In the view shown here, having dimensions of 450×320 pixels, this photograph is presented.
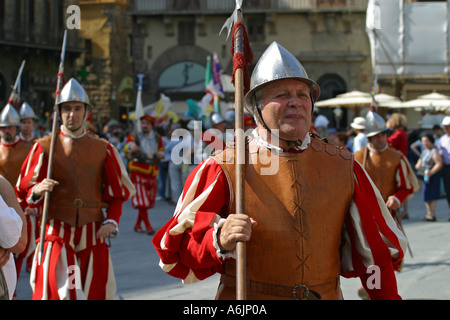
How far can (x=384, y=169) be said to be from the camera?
747 cm

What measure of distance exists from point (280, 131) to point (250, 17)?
2949 centimetres

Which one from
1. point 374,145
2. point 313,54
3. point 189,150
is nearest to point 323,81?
point 313,54

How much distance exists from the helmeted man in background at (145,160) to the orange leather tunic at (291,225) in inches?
321

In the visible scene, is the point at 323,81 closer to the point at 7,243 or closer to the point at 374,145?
the point at 374,145

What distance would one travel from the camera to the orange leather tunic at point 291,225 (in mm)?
2889

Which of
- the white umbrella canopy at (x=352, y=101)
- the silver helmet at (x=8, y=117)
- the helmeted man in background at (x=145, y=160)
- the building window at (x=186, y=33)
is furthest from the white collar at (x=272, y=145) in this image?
the building window at (x=186, y=33)

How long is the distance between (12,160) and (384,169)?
13.6 ft

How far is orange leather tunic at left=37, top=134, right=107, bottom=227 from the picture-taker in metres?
5.33

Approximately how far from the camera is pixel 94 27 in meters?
33.3

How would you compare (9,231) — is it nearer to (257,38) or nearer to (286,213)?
(286,213)

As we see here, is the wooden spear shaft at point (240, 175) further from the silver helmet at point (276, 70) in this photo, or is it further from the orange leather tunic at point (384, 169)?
the orange leather tunic at point (384, 169)

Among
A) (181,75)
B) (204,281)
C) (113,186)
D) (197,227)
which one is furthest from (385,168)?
(181,75)

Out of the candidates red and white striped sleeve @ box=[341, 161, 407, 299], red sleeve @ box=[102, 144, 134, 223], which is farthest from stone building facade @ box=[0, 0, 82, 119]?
red and white striped sleeve @ box=[341, 161, 407, 299]

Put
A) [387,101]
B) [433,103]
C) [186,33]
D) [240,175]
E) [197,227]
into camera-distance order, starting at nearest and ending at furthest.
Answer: [240,175] < [197,227] < [433,103] < [387,101] < [186,33]
